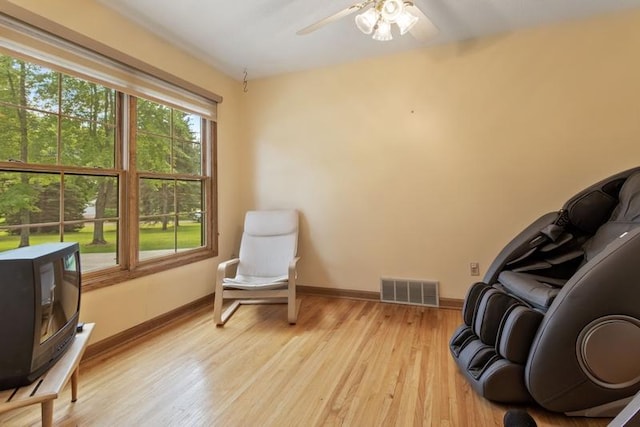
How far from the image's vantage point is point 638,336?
1.38 m

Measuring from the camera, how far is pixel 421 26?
6.61ft

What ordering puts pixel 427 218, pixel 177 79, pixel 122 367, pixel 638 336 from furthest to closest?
pixel 427 218, pixel 177 79, pixel 122 367, pixel 638 336

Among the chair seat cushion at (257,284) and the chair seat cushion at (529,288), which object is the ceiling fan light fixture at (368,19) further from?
the chair seat cushion at (257,284)

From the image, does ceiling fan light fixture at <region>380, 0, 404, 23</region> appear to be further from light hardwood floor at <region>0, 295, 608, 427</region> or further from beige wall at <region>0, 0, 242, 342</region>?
light hardwood floor at <region>0, 295, 608, 427</region>

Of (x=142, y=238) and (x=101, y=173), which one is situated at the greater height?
A: (x=101, y=173)

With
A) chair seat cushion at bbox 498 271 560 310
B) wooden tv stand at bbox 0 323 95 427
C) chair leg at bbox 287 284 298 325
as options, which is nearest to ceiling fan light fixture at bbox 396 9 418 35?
chair seat cushion at bbox 498 271 560 310

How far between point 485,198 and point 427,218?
53 centimetres

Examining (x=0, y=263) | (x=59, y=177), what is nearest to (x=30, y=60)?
(x=59, y=177)

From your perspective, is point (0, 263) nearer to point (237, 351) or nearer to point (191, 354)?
point (191, 354)

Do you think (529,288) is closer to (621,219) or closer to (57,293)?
(621,219)

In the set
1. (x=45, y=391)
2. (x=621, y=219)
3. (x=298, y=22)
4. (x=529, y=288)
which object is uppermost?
(x=298, y=22)

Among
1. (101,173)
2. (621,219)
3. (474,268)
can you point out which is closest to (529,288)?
(621,219)

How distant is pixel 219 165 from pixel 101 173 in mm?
1265

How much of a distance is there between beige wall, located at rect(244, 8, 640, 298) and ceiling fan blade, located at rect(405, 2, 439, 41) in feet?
3.06
